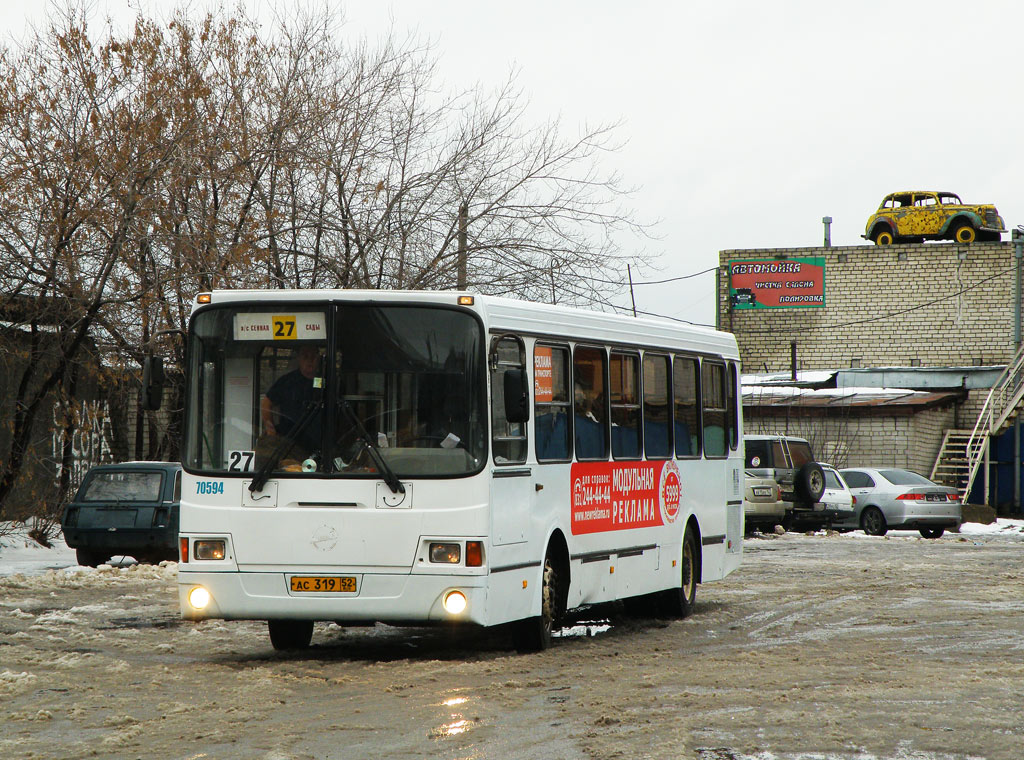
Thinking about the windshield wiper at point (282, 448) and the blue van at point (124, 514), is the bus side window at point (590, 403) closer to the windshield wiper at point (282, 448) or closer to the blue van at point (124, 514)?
the windshield wiper at point (282, 448)

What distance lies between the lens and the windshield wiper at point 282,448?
10.2 metres

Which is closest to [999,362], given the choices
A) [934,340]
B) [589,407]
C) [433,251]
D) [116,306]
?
[934,340]

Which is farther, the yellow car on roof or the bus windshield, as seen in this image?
the yellow car on roof

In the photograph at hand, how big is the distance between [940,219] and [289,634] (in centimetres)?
4500

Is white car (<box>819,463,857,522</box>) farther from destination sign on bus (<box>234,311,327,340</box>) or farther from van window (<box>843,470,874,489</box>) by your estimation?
destination sign on bus (<box>234,311,327,340</box>)

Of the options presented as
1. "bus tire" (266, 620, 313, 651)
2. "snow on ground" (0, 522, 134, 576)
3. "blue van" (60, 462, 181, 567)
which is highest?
"blue van" (60, 462, 181, 567)

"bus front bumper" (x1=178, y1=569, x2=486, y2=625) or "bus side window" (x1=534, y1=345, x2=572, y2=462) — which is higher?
"bus side window" (x1=534, y1=345, x2=572, y2=462)

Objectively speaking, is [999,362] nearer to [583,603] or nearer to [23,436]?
[23,436]

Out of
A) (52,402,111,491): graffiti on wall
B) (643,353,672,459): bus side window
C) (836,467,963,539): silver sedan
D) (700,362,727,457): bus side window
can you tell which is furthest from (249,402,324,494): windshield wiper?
(836,467,963,539): silver sedan

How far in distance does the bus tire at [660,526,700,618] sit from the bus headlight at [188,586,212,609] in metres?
5.09

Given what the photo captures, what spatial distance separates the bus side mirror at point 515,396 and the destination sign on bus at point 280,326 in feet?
4.33

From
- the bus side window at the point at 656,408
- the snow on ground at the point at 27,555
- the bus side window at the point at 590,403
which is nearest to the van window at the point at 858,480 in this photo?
the snow on ground at the point at 27,555

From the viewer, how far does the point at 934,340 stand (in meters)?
52.6

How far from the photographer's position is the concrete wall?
51.9 metres
